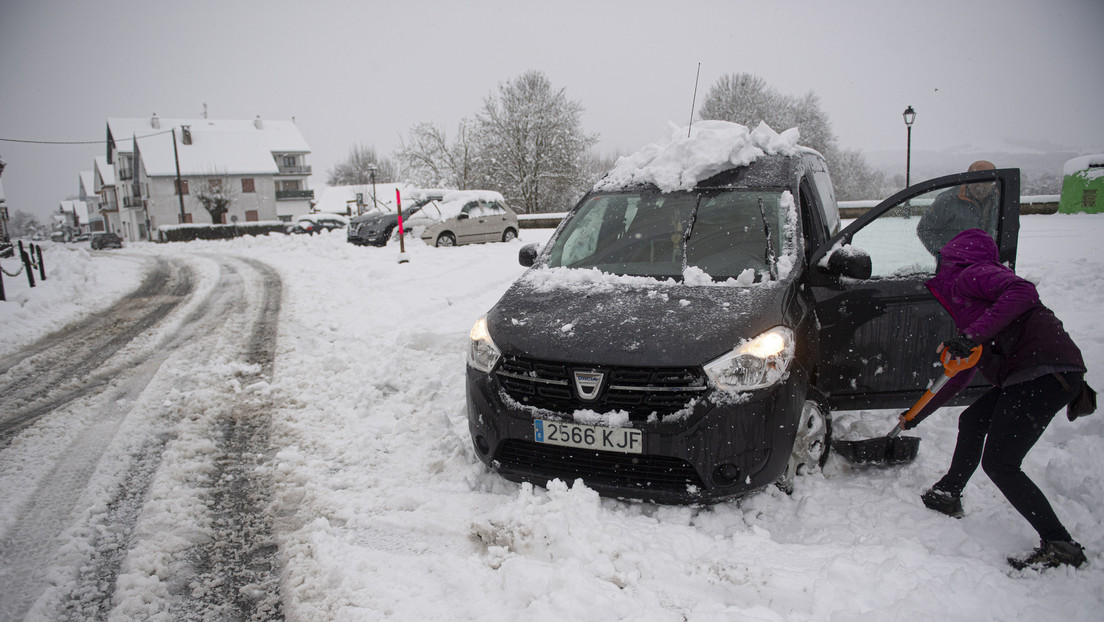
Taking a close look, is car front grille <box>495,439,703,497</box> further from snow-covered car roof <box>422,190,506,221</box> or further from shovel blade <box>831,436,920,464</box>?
snow-covered car roof <box>422,190,506,221</box>

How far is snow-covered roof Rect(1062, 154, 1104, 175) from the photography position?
16.2 meters

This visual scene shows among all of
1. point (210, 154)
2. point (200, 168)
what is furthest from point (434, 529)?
point (210, 154)

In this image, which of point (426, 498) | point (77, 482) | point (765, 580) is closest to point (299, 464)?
point (426, 498)

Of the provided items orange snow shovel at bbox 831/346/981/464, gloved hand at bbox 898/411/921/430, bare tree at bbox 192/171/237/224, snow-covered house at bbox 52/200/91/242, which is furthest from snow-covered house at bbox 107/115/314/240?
gloved hand at bbox 898/411/921/430

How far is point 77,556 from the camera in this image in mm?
2762

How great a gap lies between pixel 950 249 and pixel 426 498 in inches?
114

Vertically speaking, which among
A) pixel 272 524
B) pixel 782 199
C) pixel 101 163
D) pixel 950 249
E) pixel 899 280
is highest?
pixel 101 163

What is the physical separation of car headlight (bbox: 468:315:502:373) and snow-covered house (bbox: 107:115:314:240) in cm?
5492

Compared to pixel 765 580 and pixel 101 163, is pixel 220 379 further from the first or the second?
pixel 101 163

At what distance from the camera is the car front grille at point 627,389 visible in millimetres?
2695

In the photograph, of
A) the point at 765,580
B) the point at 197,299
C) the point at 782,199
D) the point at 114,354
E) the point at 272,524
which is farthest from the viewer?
the point at 197,299

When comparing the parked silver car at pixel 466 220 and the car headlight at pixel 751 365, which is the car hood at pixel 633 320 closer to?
the car headlight at pixel 751 365

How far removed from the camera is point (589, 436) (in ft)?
9.10

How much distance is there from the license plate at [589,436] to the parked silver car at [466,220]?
15.6 metres
